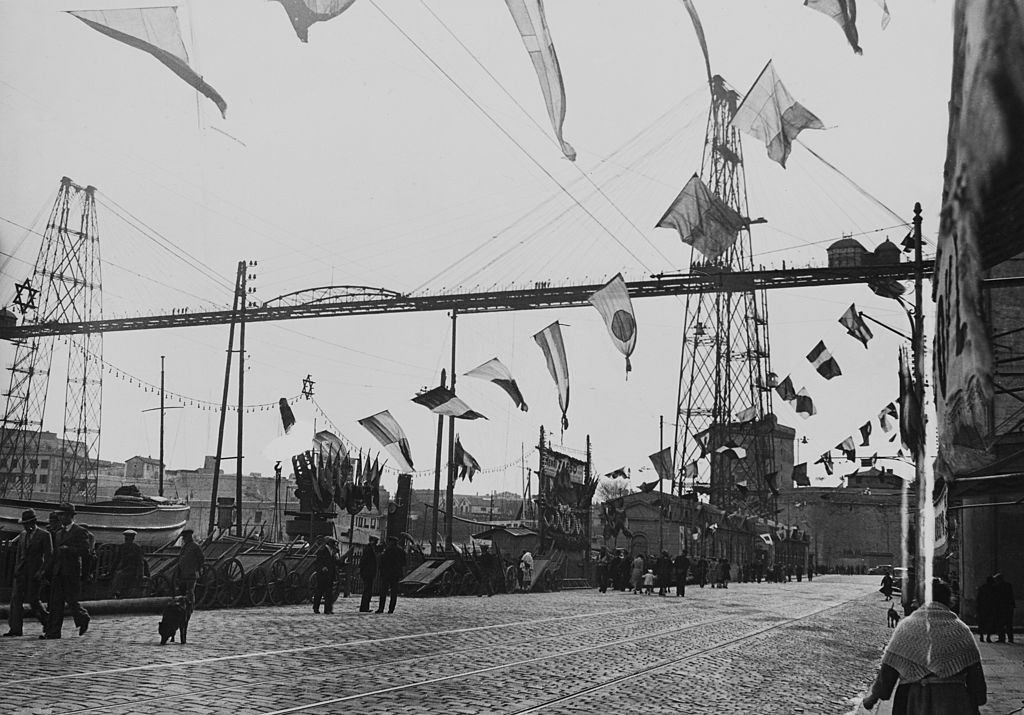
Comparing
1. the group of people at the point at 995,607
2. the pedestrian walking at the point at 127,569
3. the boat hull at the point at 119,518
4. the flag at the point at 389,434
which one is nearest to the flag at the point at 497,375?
the flag at the point at 389,434

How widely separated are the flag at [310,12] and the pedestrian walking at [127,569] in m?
12.0

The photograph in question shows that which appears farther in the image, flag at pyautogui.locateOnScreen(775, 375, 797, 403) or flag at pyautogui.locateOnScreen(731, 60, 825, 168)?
flag at pyautogui.locateOnScreen(775, 375, 797, 403)

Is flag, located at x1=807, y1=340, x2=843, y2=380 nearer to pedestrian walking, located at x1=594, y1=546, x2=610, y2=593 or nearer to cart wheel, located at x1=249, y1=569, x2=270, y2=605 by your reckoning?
pedestrian walking, located at x1=594, y1=546, x2=610, y2=593

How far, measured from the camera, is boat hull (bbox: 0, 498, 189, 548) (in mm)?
22312

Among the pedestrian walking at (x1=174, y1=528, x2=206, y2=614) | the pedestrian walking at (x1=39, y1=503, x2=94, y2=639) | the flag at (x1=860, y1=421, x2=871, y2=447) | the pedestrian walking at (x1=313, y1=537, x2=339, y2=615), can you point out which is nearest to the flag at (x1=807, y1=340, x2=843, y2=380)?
the flag at (x1=860, y1=421, x2=871, y2=447)

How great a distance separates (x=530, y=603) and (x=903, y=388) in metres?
11.4

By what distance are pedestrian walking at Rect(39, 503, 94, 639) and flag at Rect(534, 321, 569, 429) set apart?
13704 millimetres

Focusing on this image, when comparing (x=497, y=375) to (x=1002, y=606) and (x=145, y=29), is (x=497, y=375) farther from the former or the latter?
(x=145, y=29)

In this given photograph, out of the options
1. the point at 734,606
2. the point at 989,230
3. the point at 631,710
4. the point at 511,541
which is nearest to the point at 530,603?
the point at 734,606

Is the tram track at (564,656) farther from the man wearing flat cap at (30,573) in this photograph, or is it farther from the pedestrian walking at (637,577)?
the pedestrian walking at (637,577)

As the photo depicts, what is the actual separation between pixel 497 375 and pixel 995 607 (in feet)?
45.5

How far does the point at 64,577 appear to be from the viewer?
43.2 feet

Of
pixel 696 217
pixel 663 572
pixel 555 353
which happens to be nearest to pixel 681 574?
pixel 663 572

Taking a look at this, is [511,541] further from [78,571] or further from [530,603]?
[78,571]
